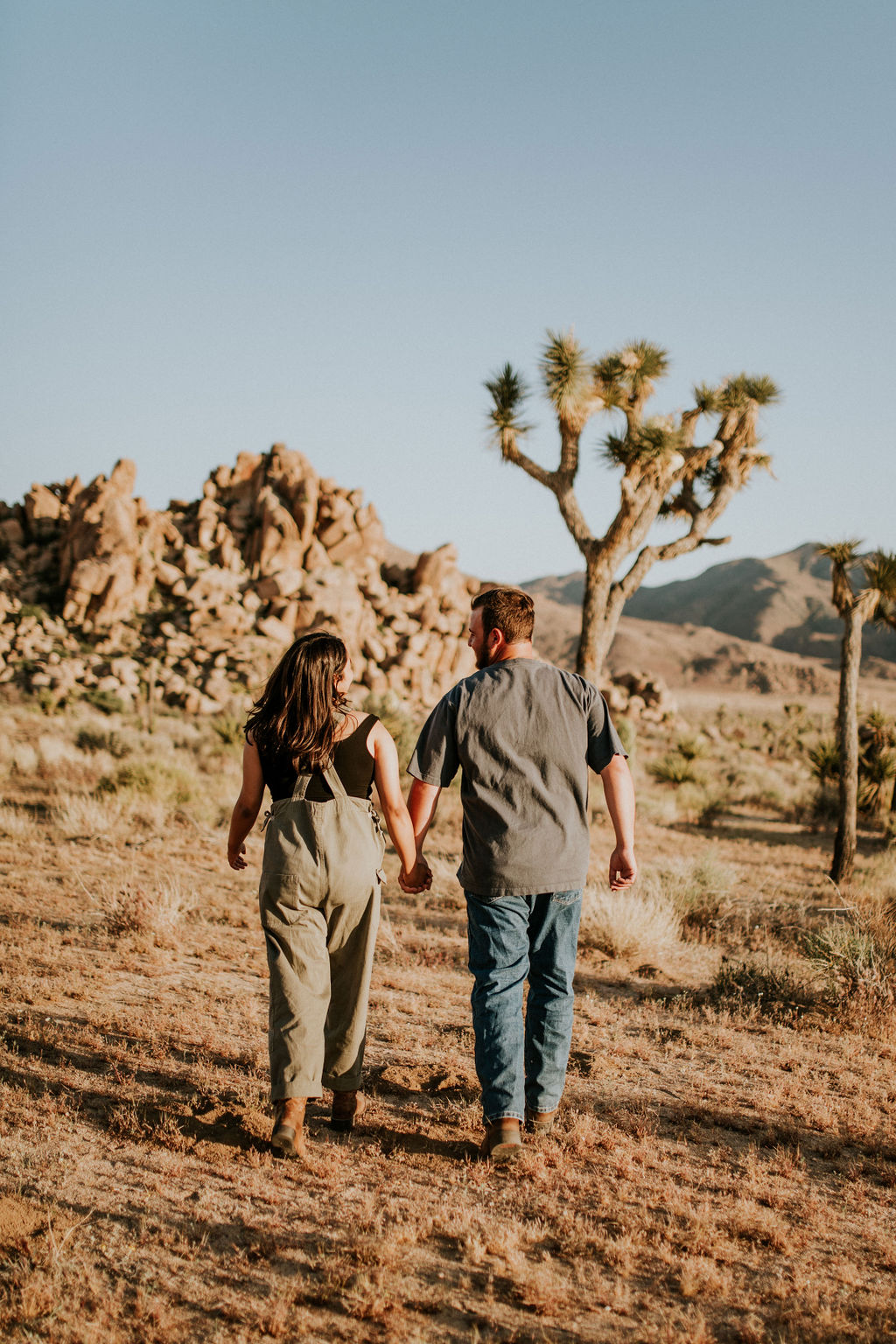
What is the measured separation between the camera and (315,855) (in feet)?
10.6

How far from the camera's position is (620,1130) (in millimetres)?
3746

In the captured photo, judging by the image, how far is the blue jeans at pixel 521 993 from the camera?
10.8 ft

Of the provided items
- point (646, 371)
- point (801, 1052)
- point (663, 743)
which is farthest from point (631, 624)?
point (801, 1052)

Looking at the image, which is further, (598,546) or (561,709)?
(598,546)

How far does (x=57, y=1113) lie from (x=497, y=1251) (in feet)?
6.25

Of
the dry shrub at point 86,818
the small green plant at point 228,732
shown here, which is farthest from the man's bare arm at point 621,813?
the small green plant at point 228,732

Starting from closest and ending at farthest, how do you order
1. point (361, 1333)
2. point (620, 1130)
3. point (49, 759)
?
→ point (361, 1333) → point (620, 1130) → point (49, 759)

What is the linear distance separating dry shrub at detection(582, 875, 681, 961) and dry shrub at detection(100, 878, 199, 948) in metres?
2.88

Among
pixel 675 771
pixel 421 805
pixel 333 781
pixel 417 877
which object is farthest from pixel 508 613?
pixel 675 771

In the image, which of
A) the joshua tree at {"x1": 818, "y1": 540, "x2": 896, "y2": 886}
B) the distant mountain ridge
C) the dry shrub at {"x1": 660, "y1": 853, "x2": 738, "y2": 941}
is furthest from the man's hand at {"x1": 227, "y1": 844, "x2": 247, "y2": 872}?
the distant mountain ridge

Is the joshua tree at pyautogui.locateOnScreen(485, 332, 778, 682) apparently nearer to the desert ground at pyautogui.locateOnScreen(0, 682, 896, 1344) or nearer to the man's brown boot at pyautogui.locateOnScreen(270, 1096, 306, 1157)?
the desert ground at pyautogui.locateOnScreen(0, 682, 896, 1344)

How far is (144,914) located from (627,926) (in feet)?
11.1

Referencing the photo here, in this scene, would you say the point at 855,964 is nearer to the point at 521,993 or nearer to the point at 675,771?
the point at 521,993

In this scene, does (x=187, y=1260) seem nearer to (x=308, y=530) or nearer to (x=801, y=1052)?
(x=801, y=1052)
